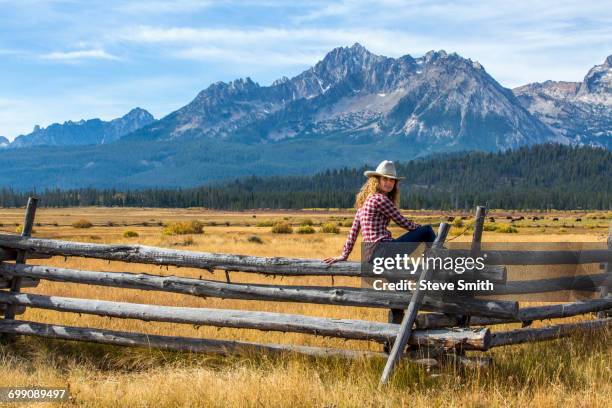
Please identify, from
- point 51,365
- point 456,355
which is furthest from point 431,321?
point 51,365

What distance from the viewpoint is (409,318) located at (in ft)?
24.7

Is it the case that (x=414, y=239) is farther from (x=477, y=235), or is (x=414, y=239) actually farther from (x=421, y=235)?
(x=477, y=235)

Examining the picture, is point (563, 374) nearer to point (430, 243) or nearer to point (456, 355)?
point (456, 355)

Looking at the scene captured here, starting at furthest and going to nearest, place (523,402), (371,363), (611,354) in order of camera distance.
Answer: (611,354) < (371,363) < (523,402)

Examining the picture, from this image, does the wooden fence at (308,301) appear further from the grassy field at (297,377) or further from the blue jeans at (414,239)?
the blue jeans at (414,239)

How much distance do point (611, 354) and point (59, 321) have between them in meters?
8.81

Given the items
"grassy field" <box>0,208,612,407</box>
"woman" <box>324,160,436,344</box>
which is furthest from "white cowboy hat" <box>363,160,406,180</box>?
"grassy field" <box>0,208,612,407</box>

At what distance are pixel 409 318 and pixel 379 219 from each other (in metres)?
1.28

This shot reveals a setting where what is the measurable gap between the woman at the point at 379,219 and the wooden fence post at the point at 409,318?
1.55ft

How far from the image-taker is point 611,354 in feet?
28.5

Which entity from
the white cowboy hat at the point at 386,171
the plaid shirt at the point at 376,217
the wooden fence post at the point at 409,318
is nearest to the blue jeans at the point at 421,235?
the plaid shirt at the point at 376,217

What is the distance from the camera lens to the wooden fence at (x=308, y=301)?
25.2ft

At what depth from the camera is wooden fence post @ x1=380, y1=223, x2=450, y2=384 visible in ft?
24.2

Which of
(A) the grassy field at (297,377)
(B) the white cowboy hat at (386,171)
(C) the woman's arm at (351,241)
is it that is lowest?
(A) the grassy field at (297,377)
